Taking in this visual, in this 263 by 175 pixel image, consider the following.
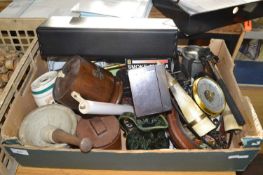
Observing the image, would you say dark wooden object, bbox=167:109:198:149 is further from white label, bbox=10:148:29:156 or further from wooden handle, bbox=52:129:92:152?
white label, bbox=10:148:29:156

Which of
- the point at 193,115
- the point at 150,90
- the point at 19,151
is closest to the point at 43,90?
the point at 19,151

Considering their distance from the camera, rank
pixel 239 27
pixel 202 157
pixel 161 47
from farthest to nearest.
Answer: pixel 239 27, pixel 161 47, pixel 202 157

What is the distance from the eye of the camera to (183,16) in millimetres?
737

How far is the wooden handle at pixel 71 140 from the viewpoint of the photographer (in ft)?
1.77

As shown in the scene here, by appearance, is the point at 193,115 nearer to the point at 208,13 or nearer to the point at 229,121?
the point at 229,121

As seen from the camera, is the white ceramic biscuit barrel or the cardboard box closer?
the cardboard box

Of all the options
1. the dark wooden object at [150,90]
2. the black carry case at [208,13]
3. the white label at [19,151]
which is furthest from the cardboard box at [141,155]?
the black carry case at [208,13]

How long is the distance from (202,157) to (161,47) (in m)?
0.29

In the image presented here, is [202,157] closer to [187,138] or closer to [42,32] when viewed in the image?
[187,138]

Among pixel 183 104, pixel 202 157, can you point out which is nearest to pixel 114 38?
pixel 183 104

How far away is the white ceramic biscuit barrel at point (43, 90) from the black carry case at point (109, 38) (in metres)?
0.08

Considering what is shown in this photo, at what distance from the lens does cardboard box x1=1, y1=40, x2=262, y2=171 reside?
58 cm

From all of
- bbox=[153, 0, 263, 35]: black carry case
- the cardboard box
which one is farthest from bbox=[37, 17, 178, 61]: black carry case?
the cardboard box

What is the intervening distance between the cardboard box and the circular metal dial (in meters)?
0.05
